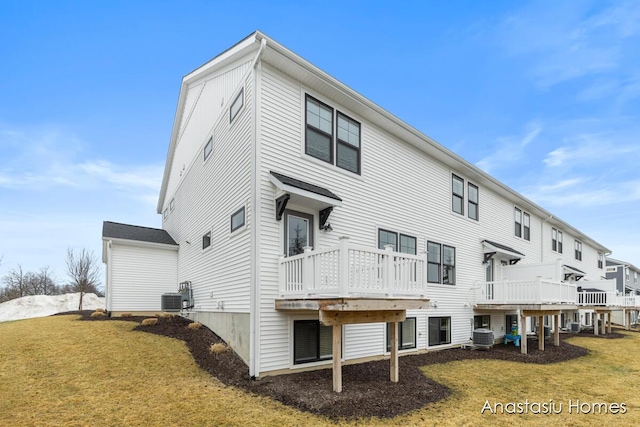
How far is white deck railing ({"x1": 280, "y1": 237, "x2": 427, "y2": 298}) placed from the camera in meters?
6.39

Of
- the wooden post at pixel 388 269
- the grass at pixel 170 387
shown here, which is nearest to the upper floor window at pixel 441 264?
the grass at pixel 170 387

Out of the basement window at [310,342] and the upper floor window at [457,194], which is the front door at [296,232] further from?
the upper floor window at [457,194]

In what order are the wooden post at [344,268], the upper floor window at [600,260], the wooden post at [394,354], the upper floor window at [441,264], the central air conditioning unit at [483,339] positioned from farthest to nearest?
the upper floor window at [600,260] < the central air conditioning unit at [483,339] < the upper floor window at [441,264] < the wooden post at [394,354] < the wooden post at [344,268]

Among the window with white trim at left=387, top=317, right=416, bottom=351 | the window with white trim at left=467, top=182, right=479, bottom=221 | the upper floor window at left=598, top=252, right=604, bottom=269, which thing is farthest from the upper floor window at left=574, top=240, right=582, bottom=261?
the window with white trim at left=387, top=317, right=416, bottom=351

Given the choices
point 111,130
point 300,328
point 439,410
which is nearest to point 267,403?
point 300,328

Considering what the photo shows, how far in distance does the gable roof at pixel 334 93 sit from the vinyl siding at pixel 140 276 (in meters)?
6.02

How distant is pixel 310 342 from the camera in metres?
8.28

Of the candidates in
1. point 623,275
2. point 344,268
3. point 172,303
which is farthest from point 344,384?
point 623,275

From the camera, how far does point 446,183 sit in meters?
13.7

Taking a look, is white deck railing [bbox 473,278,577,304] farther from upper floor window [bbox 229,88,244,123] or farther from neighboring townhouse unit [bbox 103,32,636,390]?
upper floor window [bbox 229,88,244,123]

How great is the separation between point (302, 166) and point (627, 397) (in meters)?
8.16

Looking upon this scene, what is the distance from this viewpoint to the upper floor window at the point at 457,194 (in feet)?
45.8

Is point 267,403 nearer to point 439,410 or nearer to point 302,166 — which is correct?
point 439,410

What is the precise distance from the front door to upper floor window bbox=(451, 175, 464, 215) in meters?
7.29
